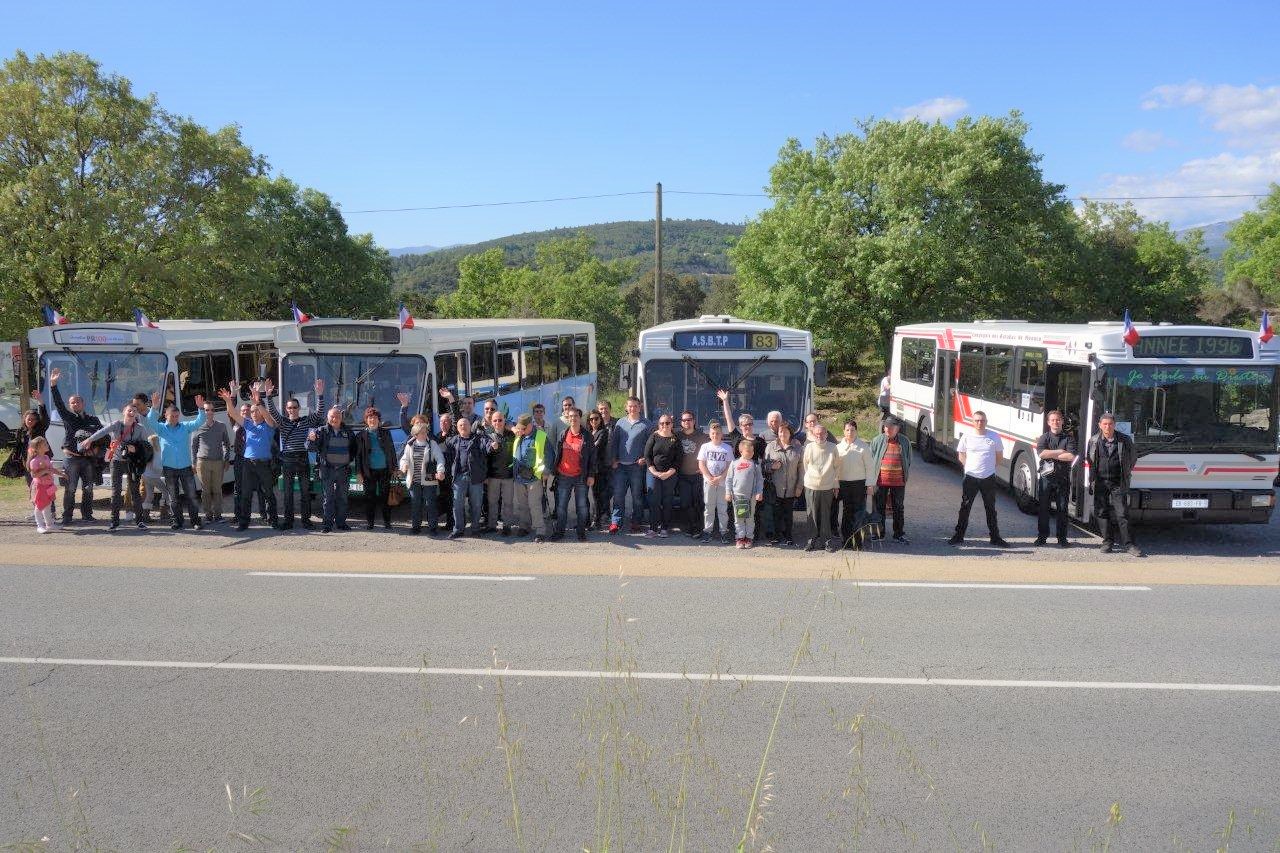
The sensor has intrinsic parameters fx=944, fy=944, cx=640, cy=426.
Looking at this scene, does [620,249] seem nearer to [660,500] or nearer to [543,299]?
[543,299]

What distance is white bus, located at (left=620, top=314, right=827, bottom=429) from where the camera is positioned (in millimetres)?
13750

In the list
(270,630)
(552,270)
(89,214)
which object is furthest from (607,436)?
(552,270)

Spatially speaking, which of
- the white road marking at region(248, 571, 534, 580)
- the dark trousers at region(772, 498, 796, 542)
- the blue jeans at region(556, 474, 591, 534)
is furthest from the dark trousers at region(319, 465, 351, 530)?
the dark trousers at region(772, 498, 796, 542)

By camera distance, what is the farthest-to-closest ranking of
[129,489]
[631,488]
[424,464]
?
[129,489], [631,488], [424,464]

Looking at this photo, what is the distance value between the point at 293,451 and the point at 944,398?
1340 centimetres

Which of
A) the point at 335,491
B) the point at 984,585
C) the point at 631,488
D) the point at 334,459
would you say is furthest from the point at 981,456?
the point at 335,491

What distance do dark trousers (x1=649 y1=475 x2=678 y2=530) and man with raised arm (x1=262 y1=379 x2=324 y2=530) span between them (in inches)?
187

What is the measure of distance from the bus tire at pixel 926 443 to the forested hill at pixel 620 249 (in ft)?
396

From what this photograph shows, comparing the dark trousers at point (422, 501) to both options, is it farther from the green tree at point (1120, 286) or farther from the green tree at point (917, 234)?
the green tree at point (1120, 286)

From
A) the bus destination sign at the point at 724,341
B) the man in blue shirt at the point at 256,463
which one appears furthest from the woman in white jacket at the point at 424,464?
the bus destination sign at the point at 724,341

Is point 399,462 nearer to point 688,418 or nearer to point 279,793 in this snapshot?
point 688,418

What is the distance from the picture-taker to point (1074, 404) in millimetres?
13148

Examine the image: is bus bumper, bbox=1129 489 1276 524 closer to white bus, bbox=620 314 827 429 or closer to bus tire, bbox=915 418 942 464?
white bus, bbox=620 314 827 429

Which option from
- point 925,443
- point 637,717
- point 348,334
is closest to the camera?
point 637,717
